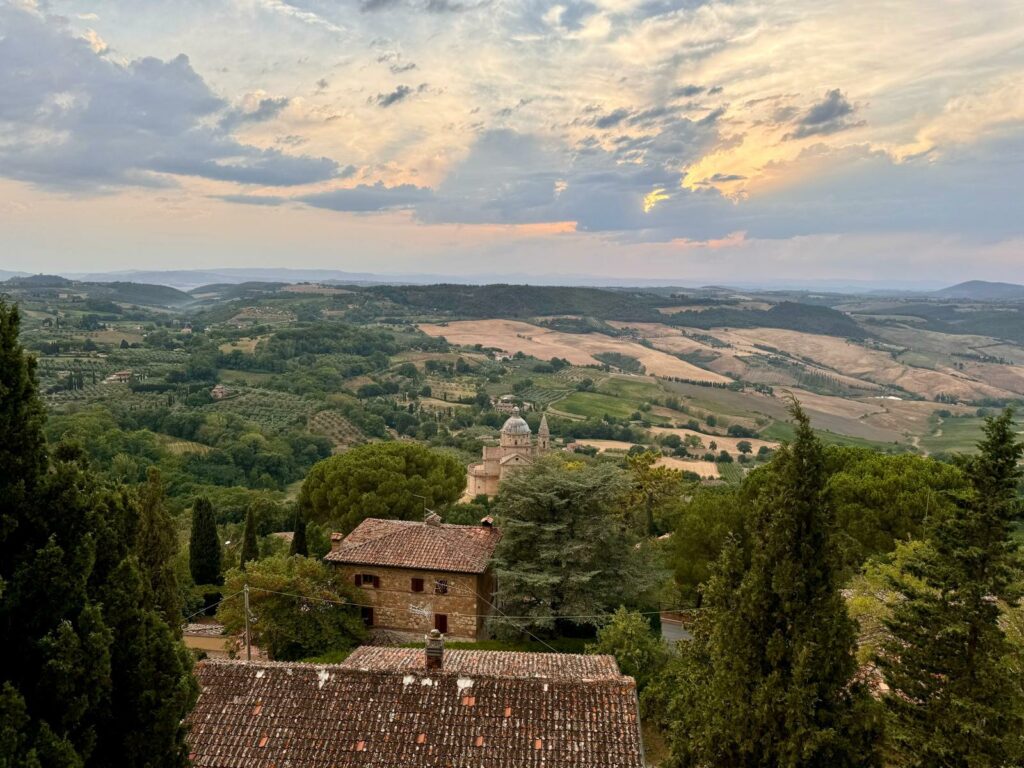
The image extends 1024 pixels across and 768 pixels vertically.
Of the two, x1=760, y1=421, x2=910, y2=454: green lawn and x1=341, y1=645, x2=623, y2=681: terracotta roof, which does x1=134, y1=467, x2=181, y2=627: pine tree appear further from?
x1=760, y1=421, x2=910, y2=454: green lawn

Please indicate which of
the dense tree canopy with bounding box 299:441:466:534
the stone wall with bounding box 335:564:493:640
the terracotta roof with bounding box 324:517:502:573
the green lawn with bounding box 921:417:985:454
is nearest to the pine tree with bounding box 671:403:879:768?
the terracotta roof with bounding box 324:517:502:573

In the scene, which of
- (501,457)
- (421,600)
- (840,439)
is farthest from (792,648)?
(840,439)

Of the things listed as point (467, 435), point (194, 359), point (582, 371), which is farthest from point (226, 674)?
point (582, 371)

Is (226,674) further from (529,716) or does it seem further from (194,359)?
(194,359)

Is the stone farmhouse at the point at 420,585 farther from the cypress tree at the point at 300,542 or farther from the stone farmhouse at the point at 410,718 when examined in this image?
the stone farmhouse at the point at 410,718

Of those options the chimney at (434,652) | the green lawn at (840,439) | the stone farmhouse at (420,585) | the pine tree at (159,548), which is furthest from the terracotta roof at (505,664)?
the green lawn at (840,439)

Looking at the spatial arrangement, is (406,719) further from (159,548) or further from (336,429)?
(336,429)
